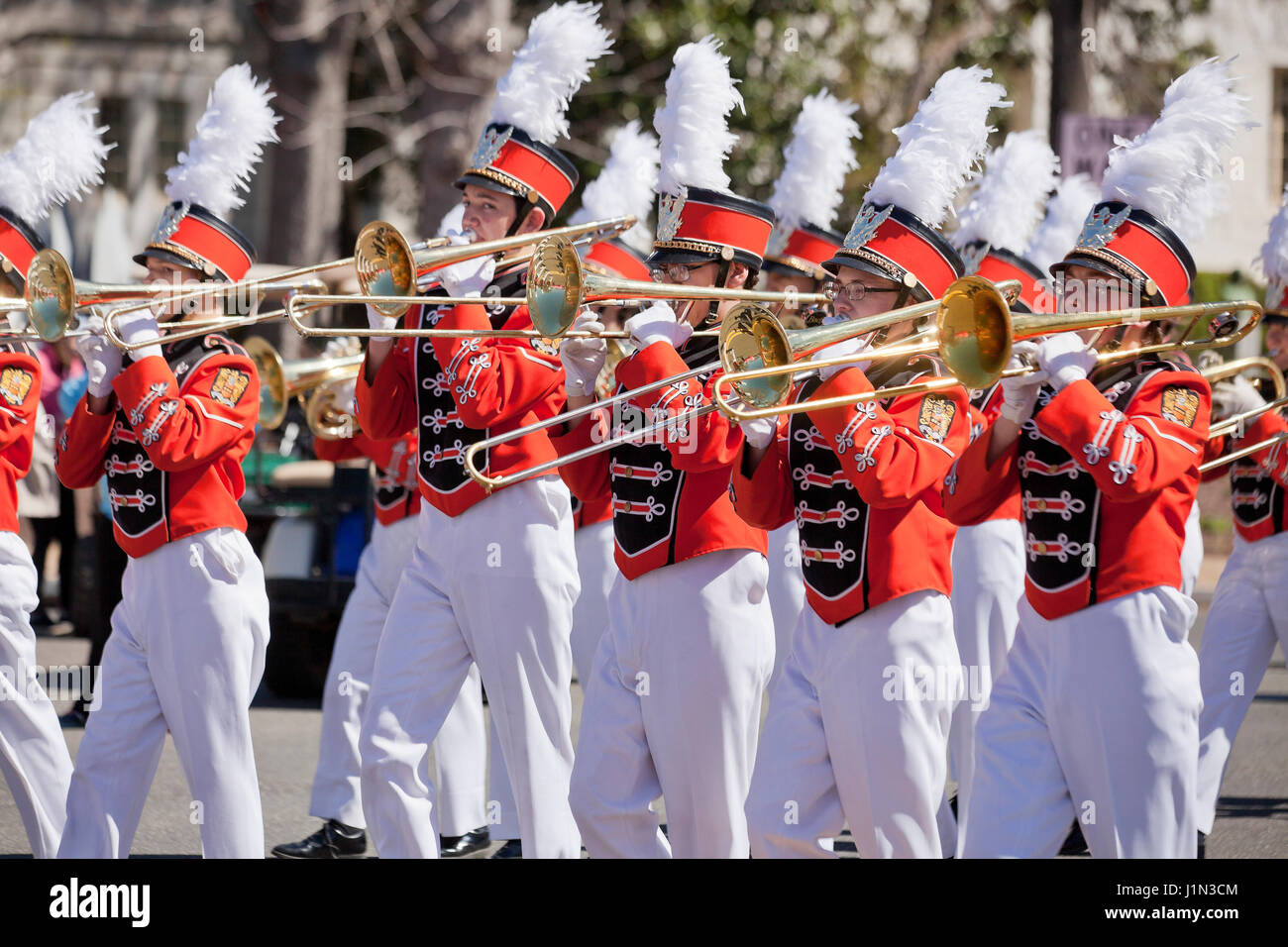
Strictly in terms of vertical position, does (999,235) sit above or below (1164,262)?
above

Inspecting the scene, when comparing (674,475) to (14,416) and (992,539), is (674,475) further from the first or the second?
(992,539)

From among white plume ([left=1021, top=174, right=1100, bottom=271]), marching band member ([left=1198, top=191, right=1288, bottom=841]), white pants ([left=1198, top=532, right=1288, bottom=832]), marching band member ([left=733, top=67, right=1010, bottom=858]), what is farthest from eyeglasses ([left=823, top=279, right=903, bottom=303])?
white plume ([left=1021, top=174, right=1100, bottom=271])

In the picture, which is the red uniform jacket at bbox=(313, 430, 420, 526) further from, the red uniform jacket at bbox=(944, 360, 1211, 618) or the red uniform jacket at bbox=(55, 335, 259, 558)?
the red uniform jacket at bbox=(944, 360, 1211, 618)

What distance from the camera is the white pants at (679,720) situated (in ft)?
15.3

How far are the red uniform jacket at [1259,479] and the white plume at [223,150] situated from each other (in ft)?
11.2

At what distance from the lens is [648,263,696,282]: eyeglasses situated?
4906 mm

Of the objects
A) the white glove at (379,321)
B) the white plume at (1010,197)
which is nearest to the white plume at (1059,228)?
the white plume at (1010,197)

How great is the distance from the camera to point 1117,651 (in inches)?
169

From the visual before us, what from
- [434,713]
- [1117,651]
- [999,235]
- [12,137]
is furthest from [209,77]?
[1117,651]

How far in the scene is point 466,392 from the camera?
5.36 metres

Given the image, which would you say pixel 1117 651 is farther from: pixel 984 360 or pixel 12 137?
pixel 12 137
